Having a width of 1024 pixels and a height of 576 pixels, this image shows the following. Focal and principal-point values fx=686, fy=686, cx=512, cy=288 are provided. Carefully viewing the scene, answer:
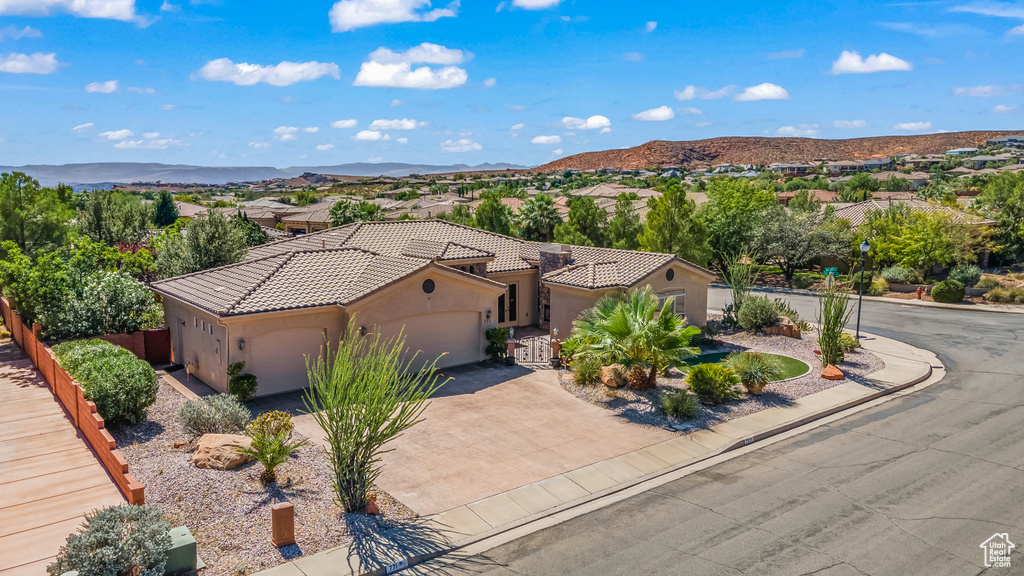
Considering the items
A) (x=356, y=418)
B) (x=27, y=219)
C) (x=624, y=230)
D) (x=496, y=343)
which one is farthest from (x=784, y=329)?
(x=27, y=219)

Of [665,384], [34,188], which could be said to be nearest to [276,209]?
[34,188]

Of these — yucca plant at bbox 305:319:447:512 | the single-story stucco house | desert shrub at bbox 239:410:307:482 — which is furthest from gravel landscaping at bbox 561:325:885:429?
desert shrub at bbox 239:410:307:482

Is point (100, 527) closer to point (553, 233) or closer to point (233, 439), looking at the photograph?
point (233, 439)

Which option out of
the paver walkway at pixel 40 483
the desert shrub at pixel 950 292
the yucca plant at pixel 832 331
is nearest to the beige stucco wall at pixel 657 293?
the yucca plant at pixel 832 331

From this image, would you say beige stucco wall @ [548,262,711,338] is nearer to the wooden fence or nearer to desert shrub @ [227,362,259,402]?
desert shrub @ [227,362,259,402]

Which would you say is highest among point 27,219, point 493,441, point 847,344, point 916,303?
point 27,219

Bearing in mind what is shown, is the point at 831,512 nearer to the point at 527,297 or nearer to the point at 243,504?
the point at 243,504

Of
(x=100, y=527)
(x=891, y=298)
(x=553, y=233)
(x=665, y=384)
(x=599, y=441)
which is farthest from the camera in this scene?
(x=553, y=233)
